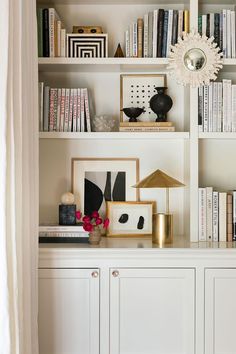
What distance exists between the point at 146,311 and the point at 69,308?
36cm

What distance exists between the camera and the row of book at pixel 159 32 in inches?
105

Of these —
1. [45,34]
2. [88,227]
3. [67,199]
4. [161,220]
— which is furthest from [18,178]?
[45,34]

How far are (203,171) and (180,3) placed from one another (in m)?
0.93

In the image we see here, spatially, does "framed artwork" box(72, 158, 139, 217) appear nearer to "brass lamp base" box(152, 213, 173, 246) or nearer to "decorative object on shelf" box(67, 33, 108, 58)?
"brass lamp base" box(152, 213, 173, 246)

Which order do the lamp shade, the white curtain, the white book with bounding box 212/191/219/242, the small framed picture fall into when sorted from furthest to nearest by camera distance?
the small framed picture, the white book with bounding box 212/191/219/242, the lamp shade, the white curtain

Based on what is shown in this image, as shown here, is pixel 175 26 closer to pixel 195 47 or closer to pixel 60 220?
pixel 195 47

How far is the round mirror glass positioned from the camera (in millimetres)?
2619

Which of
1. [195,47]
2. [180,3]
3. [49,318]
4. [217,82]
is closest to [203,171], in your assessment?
[217,82]

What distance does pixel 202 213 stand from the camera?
8.66ft

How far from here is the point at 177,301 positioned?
8.01 feet

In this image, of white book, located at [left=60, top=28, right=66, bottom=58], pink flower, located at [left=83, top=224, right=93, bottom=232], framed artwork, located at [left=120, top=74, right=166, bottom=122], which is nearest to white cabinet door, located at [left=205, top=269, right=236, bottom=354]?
pink flower, located at [left=83, top=224, right=93, bottom=232]

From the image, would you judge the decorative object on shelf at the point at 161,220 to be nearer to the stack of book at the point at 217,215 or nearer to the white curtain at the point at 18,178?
the stack of book at the point at 217,215

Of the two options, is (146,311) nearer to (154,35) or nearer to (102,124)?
(102,124)

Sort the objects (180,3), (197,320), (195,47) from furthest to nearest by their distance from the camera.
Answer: (180,3), (195,47), (197,320)
